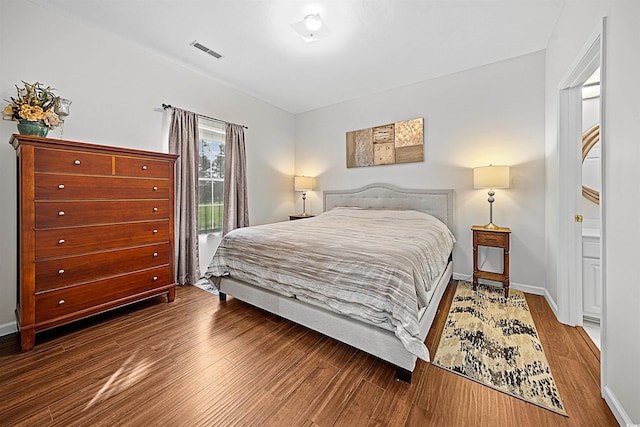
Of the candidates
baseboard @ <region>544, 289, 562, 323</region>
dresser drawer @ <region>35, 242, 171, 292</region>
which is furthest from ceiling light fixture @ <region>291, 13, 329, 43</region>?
baseboard @ <region>544, 289, 562, 323</region>

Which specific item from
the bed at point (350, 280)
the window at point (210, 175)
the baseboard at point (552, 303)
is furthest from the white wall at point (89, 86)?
the baseboard at point (552, 303)

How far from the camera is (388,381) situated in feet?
5.12

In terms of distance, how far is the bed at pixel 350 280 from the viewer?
1.56 m

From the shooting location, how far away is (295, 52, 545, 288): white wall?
2963 mm

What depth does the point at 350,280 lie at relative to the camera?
176 centimetres

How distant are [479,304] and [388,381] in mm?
1626

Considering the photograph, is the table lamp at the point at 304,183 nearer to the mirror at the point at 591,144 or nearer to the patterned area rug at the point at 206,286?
the patterned area rug at the point at 206,286

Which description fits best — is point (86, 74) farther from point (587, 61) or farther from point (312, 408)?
point (587, 61)

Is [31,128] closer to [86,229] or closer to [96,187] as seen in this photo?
[96,187]

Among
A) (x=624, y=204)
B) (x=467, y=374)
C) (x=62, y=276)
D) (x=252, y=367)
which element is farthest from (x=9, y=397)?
(x=624, y=204)

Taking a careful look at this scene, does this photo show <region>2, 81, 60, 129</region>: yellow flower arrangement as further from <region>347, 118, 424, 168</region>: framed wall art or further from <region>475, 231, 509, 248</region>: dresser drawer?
<region>475, 231, 509, 248</region>: dresser drawer

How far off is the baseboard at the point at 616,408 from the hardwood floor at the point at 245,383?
0.04 m

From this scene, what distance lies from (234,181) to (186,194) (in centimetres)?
76

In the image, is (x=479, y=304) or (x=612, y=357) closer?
(x=612, y=357)
